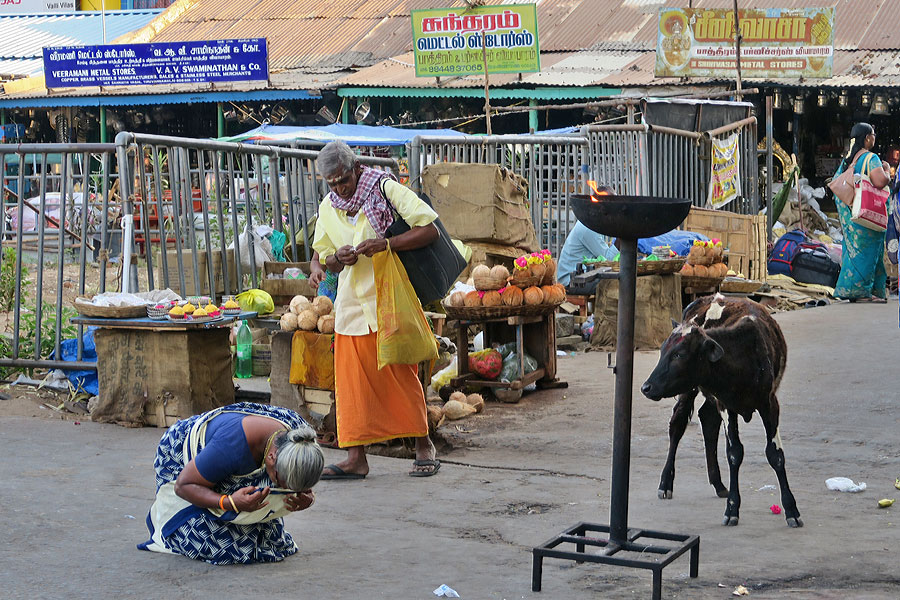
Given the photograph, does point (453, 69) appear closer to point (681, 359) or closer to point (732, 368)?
point (732, 368)

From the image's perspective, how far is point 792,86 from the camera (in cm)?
1975

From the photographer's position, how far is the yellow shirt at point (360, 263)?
624cm

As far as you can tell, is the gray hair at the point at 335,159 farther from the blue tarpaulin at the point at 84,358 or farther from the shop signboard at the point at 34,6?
the shop signboard at the point at 34,6

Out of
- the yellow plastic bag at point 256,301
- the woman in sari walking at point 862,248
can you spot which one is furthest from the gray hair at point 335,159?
the woman in sari walking at point 862,248

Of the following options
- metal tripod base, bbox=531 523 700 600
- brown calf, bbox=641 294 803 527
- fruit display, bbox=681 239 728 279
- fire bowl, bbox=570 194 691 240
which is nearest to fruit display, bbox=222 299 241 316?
brown calf, bbox=641 294 803 527

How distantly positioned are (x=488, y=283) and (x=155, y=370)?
2.68 metres

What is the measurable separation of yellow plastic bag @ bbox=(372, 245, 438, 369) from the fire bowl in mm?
1974

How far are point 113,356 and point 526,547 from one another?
3.69 m

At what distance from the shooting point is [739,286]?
1263 centimetres

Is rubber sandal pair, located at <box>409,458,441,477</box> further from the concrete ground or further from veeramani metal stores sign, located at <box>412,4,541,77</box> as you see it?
veeramani metal stores sign, located at <box>412,4,541,77</box>

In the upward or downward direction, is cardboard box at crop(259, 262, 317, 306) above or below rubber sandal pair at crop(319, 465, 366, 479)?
above

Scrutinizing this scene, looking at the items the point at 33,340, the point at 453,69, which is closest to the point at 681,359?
the point at 33,340

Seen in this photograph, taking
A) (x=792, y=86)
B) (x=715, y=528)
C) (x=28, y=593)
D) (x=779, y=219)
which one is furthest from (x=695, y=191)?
(x=28, y=593)

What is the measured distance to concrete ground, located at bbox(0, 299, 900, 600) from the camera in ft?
14.2
